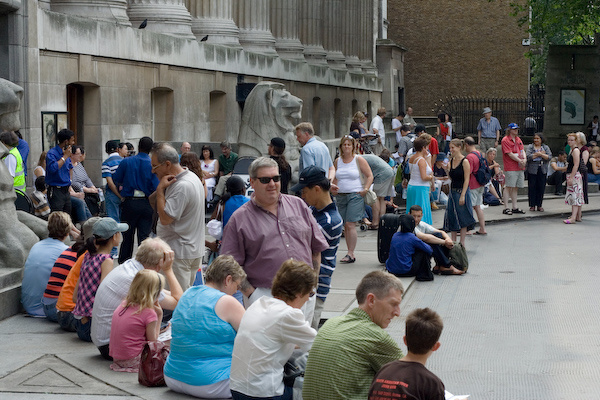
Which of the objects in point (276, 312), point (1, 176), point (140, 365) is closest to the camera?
point (276, 312)

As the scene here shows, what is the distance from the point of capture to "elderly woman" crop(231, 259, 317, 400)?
5872mm

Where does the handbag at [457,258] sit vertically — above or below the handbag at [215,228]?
below

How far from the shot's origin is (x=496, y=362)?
335 inches

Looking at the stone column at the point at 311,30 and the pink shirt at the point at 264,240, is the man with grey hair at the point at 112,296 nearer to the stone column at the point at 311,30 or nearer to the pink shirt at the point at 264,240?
the pink shirt at the point at 264,240

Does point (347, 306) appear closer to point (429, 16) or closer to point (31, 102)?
point (31, 102)

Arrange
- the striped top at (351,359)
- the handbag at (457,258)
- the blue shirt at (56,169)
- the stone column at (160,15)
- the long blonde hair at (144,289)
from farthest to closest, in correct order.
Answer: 1. the stone column at (160,15)
2. the handbag at (457,258)
3. the blue shirt at (56,169)
4. the long blonde hair at (144,289)
5. the striped top at (351,359)

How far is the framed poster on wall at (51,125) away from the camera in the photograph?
1478cm

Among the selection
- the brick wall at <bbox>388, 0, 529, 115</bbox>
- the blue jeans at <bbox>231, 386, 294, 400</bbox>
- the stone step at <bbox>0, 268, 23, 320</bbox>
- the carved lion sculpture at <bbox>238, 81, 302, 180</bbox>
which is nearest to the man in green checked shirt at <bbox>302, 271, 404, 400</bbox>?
the blue jeans at <bbox>231, 386, 294, 400</bbox>

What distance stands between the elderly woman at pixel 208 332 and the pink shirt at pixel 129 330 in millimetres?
747

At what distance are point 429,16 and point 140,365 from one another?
57828mm

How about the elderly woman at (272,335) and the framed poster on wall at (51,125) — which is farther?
the framed poster on wall at (51,125)

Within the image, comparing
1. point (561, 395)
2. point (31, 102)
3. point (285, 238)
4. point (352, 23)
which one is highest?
point (352, 23)

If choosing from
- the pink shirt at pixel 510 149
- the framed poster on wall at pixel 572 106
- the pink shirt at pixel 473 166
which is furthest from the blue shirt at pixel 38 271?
the framed poster on wall at pixel 572 106

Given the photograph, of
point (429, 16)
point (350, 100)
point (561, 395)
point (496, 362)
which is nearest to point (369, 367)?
point (561, 395)
